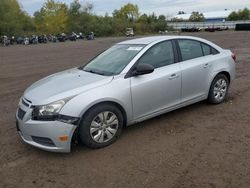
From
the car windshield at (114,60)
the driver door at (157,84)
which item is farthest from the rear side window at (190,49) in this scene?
the car windshield at (114,60)

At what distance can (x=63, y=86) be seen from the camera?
4.38m

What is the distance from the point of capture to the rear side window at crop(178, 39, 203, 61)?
5490mm

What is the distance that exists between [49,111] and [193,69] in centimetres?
281

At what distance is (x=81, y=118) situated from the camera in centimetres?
406

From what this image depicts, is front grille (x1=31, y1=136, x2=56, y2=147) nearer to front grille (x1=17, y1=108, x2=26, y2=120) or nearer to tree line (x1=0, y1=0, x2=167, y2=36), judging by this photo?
front grille (x1=17, y1=108, x2=26, y2=120)

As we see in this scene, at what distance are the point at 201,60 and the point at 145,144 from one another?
86.9 inches

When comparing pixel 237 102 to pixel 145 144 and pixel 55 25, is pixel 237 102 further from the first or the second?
pixel 55 25

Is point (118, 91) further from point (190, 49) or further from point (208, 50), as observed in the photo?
point (208, 50)

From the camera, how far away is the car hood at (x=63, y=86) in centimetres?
409

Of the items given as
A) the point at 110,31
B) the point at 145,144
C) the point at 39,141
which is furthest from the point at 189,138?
→ the point at 110,31

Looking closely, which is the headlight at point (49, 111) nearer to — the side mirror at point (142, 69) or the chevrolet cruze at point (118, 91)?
the chevrolet cruze at point (118, 91)

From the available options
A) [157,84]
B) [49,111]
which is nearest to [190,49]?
[157,84]

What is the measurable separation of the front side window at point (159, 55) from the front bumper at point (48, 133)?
1.73 m

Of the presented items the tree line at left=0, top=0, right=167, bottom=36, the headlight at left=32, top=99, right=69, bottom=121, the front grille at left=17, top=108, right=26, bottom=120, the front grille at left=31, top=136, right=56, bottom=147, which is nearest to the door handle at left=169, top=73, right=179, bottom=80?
the headlight at left=32, top=99, right=69, bottom=121
